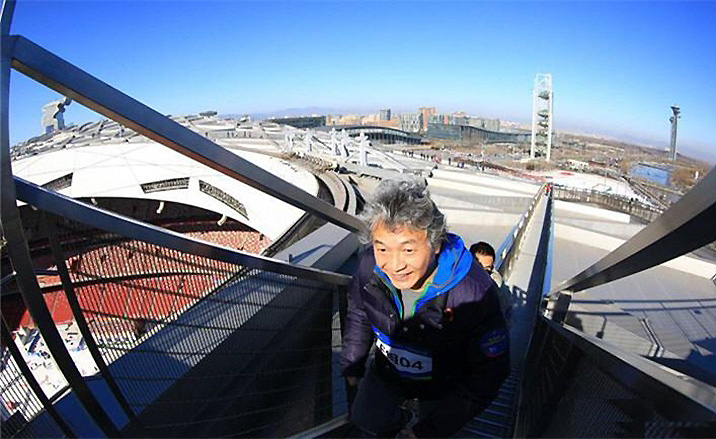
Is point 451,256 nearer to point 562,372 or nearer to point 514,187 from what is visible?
point 562,372

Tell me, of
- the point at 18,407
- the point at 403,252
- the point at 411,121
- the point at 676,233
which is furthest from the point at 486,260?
the point at 411,121

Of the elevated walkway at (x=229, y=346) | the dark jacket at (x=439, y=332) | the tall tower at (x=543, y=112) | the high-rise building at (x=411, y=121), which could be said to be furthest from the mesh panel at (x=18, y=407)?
the high-rise building at (x=411, y=121)

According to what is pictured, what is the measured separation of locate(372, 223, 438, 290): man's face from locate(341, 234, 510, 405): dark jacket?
51 millimetres

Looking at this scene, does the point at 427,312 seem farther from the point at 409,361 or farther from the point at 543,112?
the point at 543,112

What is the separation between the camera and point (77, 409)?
119 centimetres

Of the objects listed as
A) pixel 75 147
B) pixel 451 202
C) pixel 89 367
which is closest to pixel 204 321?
pixel 89 367

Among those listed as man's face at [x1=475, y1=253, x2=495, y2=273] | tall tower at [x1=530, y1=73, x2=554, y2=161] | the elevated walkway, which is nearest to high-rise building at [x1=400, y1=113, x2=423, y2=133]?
tall tower at [x1=530, y1=73, x2=554, y2=161]

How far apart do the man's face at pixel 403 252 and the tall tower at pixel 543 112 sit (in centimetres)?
3419

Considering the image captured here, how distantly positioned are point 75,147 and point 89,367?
675 inches

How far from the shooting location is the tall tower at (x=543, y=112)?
32.6 metres

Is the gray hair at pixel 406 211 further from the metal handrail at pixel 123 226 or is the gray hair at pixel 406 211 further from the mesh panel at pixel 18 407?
the mesh panel at pixel 18 407

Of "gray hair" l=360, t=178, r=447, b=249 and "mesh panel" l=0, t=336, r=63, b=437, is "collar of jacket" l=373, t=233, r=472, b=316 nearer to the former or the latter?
"gray hair" l=360, t=178, r=447, b=249

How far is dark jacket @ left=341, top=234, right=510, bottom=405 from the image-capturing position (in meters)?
1.16

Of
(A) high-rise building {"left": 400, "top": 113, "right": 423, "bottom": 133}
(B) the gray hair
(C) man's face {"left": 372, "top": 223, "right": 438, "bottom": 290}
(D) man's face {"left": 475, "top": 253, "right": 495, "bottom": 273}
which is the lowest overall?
(D) man's face {"left": 475, "top": 253, "right": 495, "bottom": 273}
